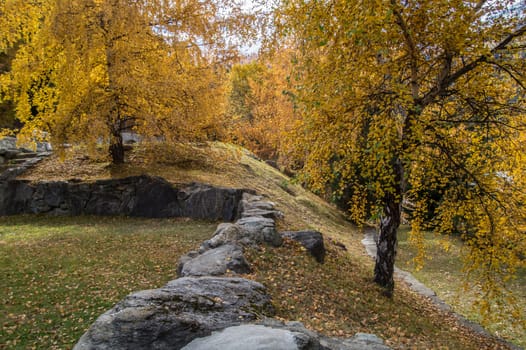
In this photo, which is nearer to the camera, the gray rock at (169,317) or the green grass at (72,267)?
the gray rock at (169,317)

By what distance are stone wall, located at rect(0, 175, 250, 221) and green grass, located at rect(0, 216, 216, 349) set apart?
1.40 ft

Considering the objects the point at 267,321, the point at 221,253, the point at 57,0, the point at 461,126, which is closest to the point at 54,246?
the point at 221,253

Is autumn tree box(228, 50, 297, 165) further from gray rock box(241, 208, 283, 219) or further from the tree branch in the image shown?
the tree branch

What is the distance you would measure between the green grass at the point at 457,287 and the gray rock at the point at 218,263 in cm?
324

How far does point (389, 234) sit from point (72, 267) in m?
6.09

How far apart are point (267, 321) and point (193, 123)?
8.72 m

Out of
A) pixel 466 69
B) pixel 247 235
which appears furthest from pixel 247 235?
pixel 466 69

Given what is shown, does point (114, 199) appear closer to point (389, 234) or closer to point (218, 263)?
point (218, 263)

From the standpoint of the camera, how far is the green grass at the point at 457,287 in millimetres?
7233

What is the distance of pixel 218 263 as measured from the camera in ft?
18.9

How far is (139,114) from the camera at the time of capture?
11547 mm

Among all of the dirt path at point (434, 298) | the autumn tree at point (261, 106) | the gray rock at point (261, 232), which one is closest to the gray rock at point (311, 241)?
the gray rock at point (261, 232)

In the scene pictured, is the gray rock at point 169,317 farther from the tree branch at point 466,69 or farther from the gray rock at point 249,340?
the tree branch at point 466,69

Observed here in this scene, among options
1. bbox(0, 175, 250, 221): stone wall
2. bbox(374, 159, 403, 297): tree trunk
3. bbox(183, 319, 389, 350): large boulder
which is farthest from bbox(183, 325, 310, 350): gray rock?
bbox(0, 175, 250, 221): stone wall
